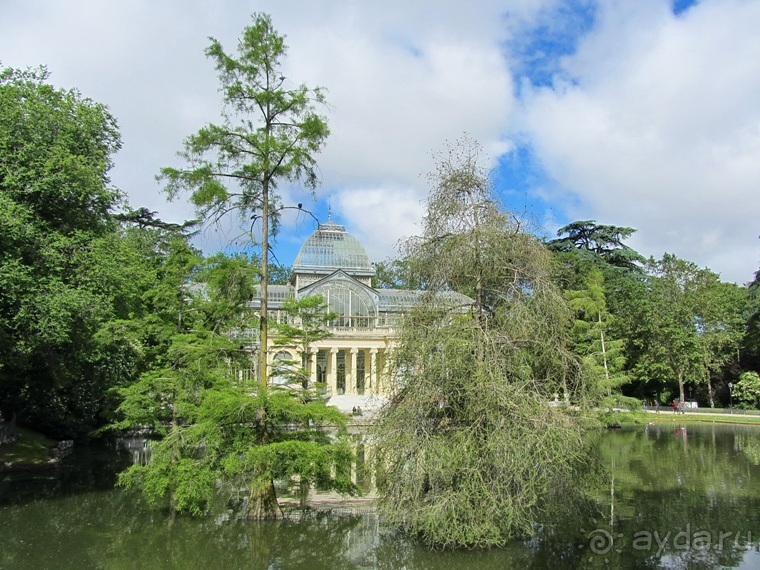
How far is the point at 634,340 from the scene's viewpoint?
45.8 m

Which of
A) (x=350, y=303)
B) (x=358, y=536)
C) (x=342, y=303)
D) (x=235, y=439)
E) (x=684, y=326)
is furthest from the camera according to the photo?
(x=350, y=303)

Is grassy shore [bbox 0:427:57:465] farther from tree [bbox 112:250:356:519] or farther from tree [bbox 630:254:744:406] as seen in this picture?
tree [bbox 630:254:744:406]

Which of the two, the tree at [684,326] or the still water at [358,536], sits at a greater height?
the tree at [684,326]

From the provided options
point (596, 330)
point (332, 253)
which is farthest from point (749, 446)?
point (332, 253)

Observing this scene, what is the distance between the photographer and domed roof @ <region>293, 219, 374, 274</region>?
4884cm

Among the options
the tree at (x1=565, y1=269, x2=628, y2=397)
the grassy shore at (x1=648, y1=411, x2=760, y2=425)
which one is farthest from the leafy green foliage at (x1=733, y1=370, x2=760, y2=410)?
the tree at (x1=565, y1=269, x2=628, y2=397)

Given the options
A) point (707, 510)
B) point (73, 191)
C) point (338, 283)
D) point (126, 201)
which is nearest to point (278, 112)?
point (73, 191)

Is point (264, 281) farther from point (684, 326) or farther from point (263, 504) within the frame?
point (684, 326)

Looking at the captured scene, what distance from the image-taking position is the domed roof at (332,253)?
48.8 m

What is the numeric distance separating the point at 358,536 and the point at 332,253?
38.6 meters

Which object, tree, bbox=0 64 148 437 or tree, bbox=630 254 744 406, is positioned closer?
tree, bbox=0 64 148 437

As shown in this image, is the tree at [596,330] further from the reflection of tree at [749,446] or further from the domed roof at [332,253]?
the domed roof at [332,253]

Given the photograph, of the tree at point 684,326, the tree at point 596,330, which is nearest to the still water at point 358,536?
the tree at point 596,330

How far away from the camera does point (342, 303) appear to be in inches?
1865
